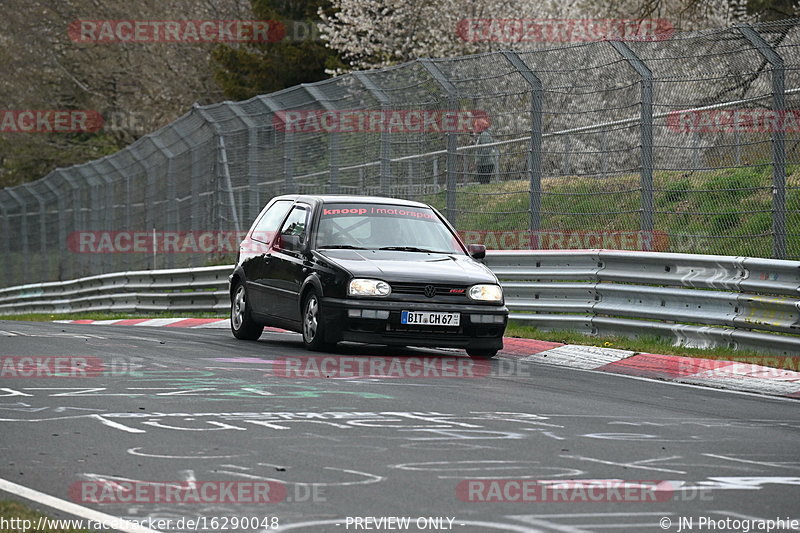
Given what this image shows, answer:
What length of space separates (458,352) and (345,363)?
238cm

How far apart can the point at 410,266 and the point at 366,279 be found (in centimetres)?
54

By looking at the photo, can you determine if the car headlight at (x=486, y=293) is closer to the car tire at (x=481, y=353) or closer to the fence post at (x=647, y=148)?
the car tire at (x=481, y=353)

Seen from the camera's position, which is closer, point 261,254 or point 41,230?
point 261,254

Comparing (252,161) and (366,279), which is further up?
(252,161)

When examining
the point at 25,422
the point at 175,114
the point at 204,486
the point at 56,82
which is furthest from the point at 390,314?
the point at 56,82

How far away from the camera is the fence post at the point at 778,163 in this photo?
12.8 metres

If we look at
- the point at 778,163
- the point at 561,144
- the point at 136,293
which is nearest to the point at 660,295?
the point at 778,163

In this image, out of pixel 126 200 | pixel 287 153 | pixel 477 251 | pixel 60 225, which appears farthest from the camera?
pixel 60 225

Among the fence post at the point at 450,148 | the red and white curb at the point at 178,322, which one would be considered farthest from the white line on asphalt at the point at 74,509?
the red and white curb at the point at 178,322

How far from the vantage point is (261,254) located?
14484 millimetres

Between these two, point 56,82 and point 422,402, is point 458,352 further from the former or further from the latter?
point 56,82

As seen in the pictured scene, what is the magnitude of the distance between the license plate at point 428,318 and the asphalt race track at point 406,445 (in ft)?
3.24

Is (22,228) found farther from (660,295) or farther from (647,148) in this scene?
(660,295)

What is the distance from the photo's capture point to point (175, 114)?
164 feet
